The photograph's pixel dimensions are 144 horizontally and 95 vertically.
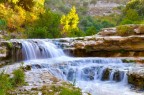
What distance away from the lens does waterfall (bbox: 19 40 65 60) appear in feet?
51.7

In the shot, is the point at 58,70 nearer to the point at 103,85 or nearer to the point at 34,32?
the point at 103,85

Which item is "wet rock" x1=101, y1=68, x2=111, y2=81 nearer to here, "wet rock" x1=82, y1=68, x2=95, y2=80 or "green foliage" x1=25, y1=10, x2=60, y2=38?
"wet rock" x1=82, y1=68, x2=95, y2=80

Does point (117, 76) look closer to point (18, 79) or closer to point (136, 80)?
point (136, 80)

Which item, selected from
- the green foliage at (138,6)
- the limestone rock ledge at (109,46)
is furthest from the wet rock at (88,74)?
the green foliage at (138,6)

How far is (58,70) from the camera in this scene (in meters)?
12.4

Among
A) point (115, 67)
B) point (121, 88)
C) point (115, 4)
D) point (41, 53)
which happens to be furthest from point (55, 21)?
point (115, 4)

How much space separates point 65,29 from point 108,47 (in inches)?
555

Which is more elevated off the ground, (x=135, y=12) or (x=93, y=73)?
(x=135, y=12)

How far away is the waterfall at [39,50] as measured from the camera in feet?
51.7

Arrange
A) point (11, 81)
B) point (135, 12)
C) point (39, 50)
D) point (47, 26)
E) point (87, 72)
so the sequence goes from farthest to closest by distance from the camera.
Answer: point (135, 12), point (47, 26), point (39, 50), point (87, 72), point (11, 81)

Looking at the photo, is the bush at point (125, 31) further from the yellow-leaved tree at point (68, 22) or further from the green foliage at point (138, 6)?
the green foliage at point (138, 6)

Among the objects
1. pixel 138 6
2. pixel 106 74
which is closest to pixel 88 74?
pixel 106 74

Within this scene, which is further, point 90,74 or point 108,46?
point 108,46

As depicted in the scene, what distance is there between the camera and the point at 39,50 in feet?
53.7
